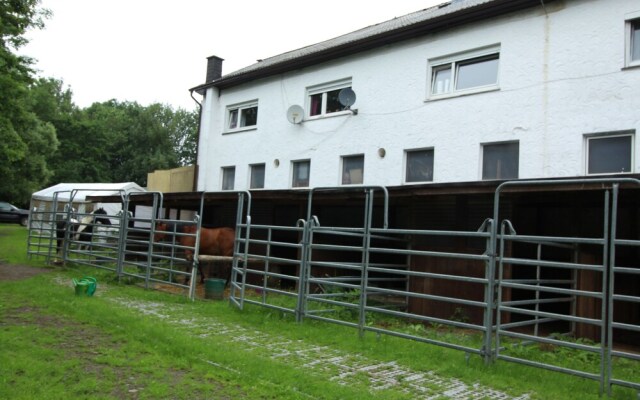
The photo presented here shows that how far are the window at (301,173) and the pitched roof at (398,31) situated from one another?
10.5 ft

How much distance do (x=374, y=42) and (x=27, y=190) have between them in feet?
103

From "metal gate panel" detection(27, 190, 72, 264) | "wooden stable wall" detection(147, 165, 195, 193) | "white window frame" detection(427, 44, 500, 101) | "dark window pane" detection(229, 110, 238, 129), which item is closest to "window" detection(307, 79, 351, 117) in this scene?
"white window frame" detection(427, 44, 500, 101)

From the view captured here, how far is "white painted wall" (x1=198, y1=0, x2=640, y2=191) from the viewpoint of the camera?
10211 mm

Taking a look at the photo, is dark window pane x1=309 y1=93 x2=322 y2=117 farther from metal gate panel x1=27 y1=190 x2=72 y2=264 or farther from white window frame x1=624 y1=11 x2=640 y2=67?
white window frame x1=624 y1=11 x2=640 y2=67

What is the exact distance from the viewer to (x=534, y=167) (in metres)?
10.8

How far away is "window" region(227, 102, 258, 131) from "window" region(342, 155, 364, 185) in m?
4.65

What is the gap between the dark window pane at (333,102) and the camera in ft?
50.8

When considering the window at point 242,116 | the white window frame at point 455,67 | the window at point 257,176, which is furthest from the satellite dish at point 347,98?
the window at point 242,116

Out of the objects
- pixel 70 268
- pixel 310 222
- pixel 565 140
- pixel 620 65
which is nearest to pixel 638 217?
pixel 565 140

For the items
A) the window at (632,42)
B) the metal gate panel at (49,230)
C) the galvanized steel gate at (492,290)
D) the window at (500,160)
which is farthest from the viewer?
the metal gate panel at (49,230)

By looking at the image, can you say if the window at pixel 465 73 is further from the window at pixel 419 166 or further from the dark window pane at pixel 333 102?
the dark window pane at pixel 333 102

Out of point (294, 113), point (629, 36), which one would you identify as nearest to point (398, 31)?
point (294, 113)

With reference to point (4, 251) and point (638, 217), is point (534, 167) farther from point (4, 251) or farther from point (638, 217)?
point (4, 251)

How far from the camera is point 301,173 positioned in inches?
636
